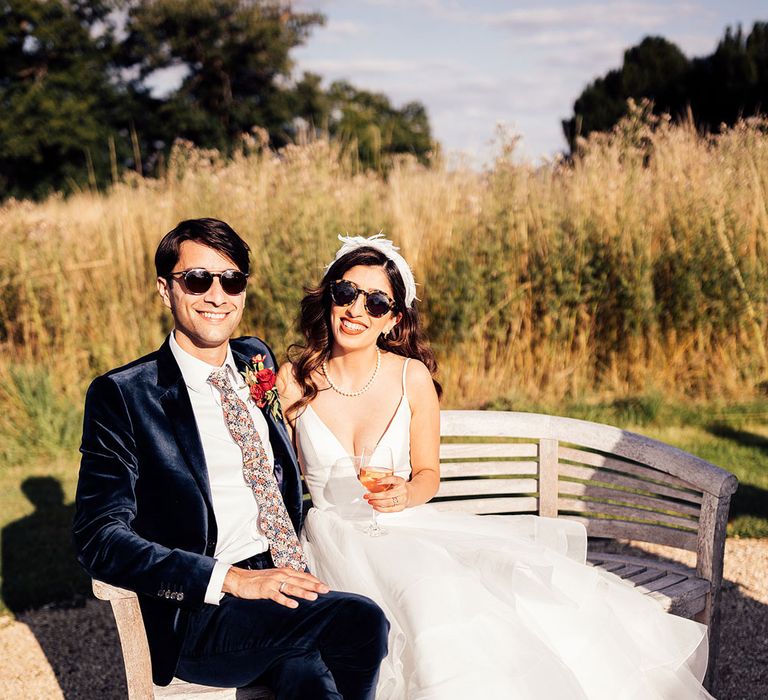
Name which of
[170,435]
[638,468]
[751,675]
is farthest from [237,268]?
[751,675]

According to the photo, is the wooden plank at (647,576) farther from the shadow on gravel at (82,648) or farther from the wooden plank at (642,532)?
the shadow on gravel at (82,648)

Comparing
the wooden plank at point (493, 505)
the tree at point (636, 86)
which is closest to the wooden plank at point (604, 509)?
the wooden plank at point (493, 505)

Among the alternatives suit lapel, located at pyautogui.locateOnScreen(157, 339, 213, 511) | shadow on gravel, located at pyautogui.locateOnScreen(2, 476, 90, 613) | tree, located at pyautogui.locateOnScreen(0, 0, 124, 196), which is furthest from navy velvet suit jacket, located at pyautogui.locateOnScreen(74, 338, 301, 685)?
tree, located at pyautogui.locateOnScreen(0, 0, 124, 196)

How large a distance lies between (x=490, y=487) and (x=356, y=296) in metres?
1.03

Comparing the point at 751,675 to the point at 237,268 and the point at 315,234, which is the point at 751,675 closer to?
the point at 237,268

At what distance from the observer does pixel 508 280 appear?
7.28m

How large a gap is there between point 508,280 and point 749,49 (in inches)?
837

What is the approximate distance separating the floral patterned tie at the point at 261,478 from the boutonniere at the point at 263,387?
9cm

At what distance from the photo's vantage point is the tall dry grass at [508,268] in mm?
7258

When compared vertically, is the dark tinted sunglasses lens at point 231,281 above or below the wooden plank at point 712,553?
above

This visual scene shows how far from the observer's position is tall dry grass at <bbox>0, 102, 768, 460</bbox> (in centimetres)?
726

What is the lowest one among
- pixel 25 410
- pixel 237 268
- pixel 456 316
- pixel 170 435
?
pixel 25 410

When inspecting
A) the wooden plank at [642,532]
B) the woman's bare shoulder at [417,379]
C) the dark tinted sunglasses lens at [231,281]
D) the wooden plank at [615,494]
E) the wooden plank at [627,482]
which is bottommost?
the wooden plank at [642,532]

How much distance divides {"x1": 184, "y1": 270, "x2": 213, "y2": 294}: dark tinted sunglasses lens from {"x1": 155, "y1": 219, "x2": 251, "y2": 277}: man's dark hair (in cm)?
9
